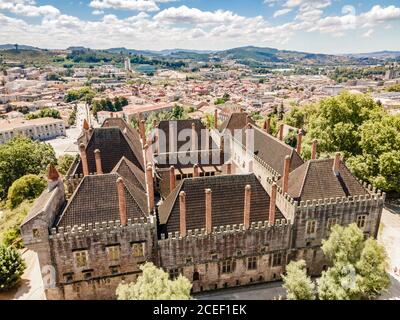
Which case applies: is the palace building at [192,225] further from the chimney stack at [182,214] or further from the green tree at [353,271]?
the green tree at [353,271]

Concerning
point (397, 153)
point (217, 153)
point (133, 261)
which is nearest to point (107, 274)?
point (133, 261)

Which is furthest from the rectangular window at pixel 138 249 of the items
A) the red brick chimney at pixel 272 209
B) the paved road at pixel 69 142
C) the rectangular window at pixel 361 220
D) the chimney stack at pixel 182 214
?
the paved road at pixel 69 142

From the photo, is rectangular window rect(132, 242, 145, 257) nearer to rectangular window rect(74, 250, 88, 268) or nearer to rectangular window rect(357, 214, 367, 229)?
rectangular window rect(74, 250, 88, 268)

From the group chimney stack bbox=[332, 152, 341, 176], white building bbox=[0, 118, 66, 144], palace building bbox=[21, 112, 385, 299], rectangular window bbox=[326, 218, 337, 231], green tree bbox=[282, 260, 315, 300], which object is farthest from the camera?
white building bbox=[0, 118, 66, 144]

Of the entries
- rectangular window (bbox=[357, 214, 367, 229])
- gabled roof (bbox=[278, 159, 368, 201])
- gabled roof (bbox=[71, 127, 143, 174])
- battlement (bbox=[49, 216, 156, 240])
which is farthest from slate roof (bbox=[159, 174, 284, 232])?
gabled roof (bbox=[71, 127, 143, 174])

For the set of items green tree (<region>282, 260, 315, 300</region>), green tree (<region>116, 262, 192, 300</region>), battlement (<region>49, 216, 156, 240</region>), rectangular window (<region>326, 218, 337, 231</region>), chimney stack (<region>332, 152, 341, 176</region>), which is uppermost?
chimney stack (<region>332, 152, 341, 176</region>)
